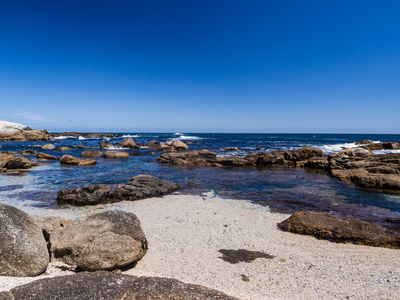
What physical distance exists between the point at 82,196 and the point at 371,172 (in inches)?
710

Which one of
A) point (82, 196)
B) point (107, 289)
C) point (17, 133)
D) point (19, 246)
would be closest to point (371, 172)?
point (107, 289)

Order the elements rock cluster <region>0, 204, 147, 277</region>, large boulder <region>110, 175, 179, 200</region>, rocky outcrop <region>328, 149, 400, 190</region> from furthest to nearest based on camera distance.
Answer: rocky outcrop <region>328, 149, 400, 190</region>, large boulder <region>110, 175, 179, 200</region>, rock cluster <region>0, 204, 147, 277</region>

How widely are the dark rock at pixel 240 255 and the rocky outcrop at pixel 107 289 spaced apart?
2243mm

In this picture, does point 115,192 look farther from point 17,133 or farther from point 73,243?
point 17,133

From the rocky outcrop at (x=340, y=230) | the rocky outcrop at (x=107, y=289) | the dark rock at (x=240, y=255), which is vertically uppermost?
the rocky outcrop at (x=107, y=289)

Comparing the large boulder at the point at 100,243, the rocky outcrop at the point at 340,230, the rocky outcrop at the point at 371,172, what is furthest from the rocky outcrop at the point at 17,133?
the rocky outcrop at the point at 340,230

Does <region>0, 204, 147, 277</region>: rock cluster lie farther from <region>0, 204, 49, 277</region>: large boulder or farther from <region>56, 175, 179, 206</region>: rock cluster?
<region>56, 175, 179, 206</region>: rock cluster

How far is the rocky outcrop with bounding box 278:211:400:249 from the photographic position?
19.0ft

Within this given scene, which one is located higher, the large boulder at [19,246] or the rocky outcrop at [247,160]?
the large boulder at [19,246]

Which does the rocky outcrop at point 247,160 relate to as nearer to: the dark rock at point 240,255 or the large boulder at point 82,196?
the large boulder at point 82,196

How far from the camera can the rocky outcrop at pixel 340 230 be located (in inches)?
229

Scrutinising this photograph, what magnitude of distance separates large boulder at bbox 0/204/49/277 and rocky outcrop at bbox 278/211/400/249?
6.38 m

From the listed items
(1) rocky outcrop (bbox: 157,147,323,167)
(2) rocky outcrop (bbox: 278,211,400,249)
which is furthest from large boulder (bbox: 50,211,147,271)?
(1) rocky outcrop (bbox: 157,147,323,167)

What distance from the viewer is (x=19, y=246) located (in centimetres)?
390
